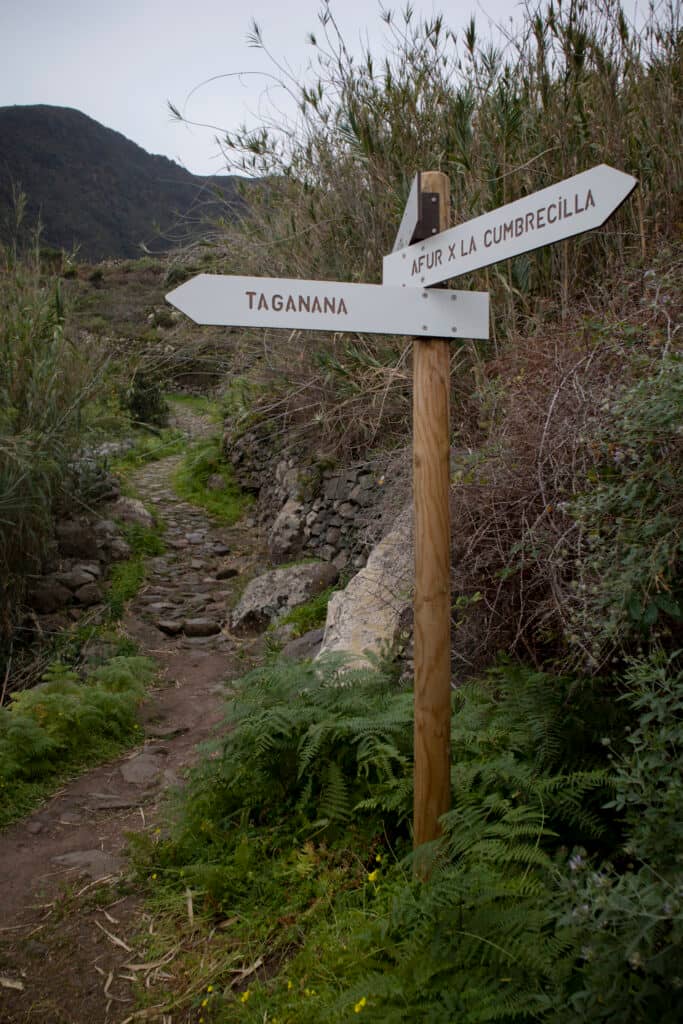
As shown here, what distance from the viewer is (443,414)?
2.38 m

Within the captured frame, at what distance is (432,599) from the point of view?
2.34m

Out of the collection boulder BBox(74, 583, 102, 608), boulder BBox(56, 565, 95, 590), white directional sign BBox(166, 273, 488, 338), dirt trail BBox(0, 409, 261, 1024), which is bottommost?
dirt trail BBox(0, 409, 261, 1024)

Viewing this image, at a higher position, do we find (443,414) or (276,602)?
(443,414)

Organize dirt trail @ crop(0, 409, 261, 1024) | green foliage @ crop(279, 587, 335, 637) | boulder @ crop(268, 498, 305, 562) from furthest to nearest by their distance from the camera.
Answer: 1. boulder @ crop(268, 498, 305, 562)
2. green foliage @ crop(279, 587, 335, 637)
3. dirt trail @ crop(0, 409, 261, 1024)

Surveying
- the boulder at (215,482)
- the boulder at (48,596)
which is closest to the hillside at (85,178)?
the boulder at (215,482)

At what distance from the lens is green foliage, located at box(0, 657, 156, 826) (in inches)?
164

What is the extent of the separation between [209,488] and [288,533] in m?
3.93

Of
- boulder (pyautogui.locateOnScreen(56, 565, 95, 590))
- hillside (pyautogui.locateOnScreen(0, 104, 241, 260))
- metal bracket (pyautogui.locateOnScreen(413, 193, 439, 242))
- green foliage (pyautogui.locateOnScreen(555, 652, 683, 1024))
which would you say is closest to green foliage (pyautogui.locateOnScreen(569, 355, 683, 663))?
green foliage (pyautogui.locateOnScreen(555, 652, 683, 1024))

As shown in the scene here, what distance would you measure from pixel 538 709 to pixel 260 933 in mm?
1258

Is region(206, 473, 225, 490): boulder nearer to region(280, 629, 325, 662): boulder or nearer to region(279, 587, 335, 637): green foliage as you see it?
region(279, 587, 335, 637): green foliage

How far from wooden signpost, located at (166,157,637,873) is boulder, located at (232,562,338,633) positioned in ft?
13.4

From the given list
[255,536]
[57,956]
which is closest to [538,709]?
[57,956]

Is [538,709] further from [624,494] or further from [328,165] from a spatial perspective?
[328,165]

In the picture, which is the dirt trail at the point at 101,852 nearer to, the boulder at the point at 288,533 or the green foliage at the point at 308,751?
the green foliage at the point at 308,751
